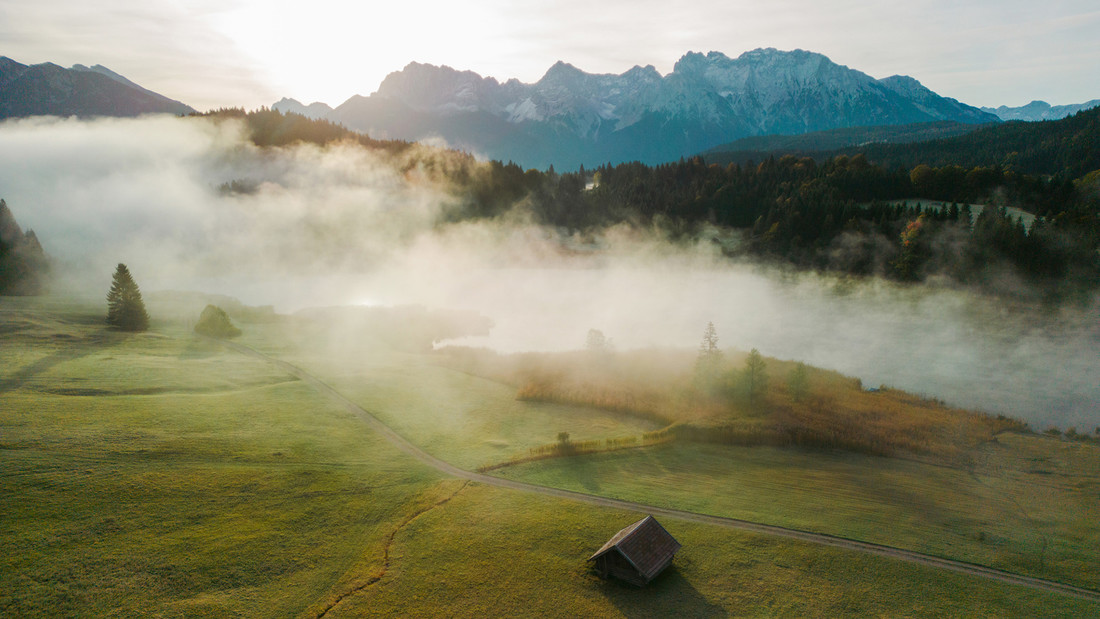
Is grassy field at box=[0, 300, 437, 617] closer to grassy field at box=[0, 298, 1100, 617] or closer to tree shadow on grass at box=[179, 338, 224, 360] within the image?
grassy field at box=[0, 298, 1100, 617]

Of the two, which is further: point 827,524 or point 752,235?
point 752,235

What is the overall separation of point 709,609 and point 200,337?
73.1 m

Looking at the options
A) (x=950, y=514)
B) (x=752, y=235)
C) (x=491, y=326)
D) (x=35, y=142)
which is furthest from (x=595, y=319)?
(x=35, y=142)

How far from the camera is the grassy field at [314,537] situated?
2452cm

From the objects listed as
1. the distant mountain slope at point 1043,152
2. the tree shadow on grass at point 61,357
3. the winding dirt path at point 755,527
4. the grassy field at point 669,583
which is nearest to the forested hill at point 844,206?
the distant mountain slope at point 1043,152

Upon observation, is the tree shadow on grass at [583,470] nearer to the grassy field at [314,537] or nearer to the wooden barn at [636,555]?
the grassy field at [314,537]

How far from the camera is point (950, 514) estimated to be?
33.6 meters

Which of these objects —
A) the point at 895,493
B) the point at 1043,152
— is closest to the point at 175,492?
the point at 895,493

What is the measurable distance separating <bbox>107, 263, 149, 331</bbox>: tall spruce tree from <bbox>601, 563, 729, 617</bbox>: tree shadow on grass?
2875 inches

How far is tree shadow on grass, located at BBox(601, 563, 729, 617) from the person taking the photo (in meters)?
25.0

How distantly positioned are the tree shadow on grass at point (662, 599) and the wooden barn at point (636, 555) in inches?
19.7

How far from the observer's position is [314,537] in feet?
94.7

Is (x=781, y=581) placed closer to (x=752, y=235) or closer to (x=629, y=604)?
(x=629, y=604)

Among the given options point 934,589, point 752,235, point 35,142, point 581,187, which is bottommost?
point 934,589
